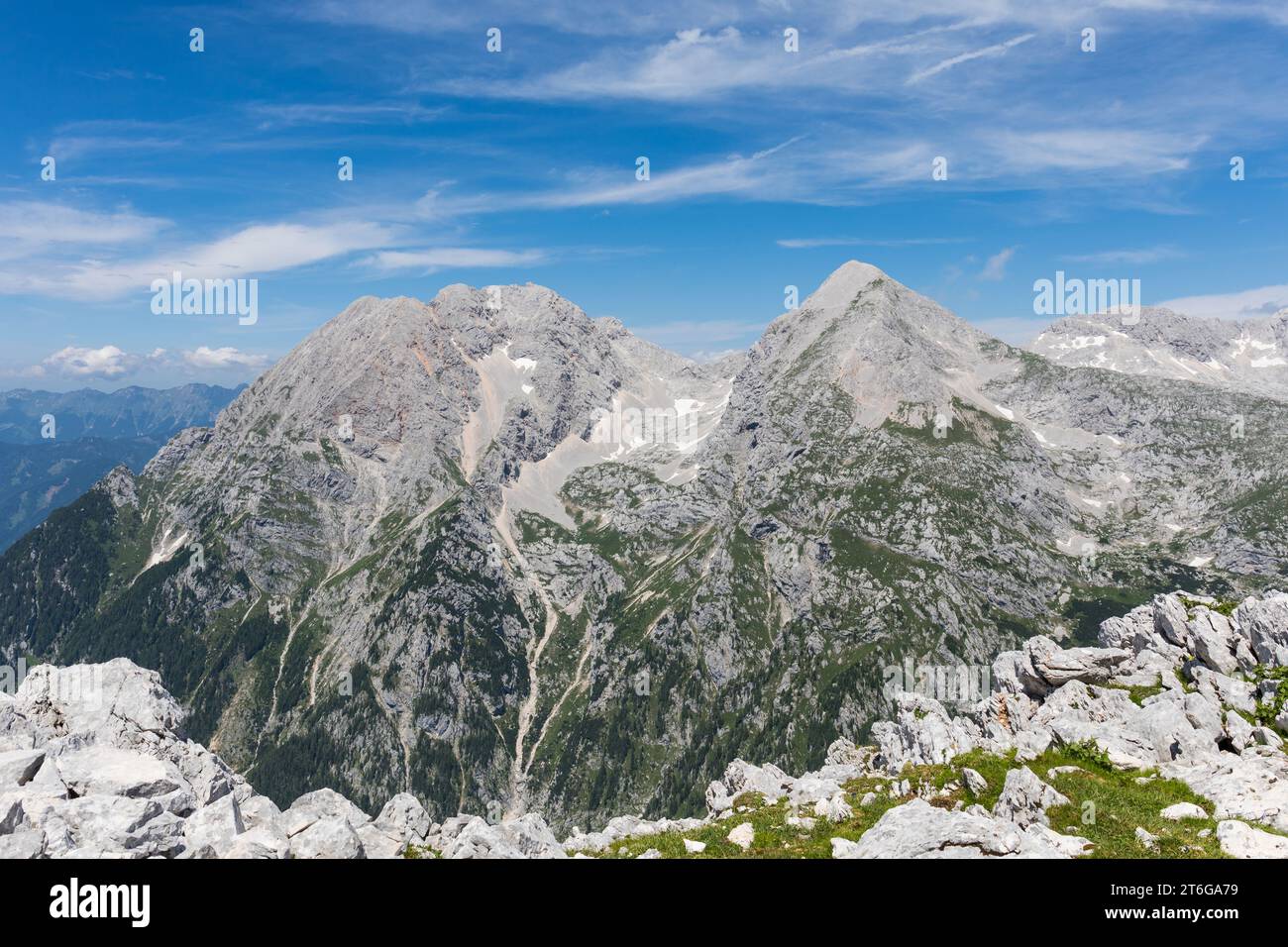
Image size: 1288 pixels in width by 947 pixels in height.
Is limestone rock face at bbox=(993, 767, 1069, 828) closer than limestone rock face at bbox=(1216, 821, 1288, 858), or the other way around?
limestone rock face at bbox=(1216, 821, 1288, 858)

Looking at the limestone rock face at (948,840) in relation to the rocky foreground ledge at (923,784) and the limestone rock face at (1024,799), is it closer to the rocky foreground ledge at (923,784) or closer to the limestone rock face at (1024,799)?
the rocky foreground ledge at (923,784)

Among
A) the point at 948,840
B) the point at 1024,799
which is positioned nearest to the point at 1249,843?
the point at 1024,799

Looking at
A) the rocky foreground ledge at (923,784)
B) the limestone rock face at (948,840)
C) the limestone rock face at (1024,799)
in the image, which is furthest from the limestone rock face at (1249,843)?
the limestone rock face at (1024,799)

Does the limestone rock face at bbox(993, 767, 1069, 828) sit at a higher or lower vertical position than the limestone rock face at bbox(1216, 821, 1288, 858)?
lower

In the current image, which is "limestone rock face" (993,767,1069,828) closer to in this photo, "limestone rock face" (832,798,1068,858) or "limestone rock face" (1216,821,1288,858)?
"limestone rock face" (832,798,1068,858)

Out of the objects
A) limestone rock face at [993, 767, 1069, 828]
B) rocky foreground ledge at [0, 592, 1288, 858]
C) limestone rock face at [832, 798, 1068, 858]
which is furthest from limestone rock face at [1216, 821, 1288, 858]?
limestone rock face at [993, 767, 1069, 828]
